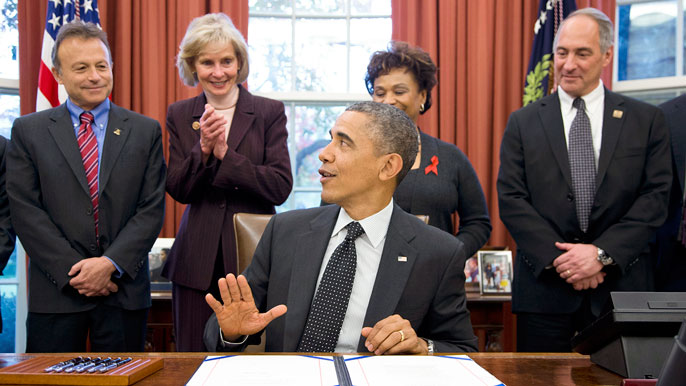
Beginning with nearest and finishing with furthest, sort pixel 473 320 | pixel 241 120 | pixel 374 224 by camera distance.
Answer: pixel 374 224
pixel 241 120
pixel 473 320

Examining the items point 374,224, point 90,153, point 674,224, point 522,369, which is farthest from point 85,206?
point 674,224

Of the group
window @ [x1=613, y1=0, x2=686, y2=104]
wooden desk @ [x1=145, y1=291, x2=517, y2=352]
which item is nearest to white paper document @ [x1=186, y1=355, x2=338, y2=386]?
wooden desk @ [x1=145, y1=291, x2=517, y2=352]

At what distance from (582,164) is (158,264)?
247cm

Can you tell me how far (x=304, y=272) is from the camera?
1.77 m

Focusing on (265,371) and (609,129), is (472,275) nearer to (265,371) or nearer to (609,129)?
(609,129)

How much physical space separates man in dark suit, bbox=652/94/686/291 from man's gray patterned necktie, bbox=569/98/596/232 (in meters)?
0.44

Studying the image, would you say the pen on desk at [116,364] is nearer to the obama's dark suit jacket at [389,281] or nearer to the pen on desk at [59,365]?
the pen on desk at [59,365]

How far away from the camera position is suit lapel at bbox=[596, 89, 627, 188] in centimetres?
245

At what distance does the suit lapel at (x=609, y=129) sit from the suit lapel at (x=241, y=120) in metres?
1.48

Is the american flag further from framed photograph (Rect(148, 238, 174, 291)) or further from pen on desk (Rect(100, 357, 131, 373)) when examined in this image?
pen on desk (Rect(100, 357, 131, 373))

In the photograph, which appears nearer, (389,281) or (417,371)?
(417,371)

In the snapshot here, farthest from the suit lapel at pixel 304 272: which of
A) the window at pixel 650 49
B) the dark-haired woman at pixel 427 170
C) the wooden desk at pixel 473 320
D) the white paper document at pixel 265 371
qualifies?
the window at pixel 650 49

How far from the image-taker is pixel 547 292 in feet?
7.97

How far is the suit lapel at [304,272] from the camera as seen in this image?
1.69 m
